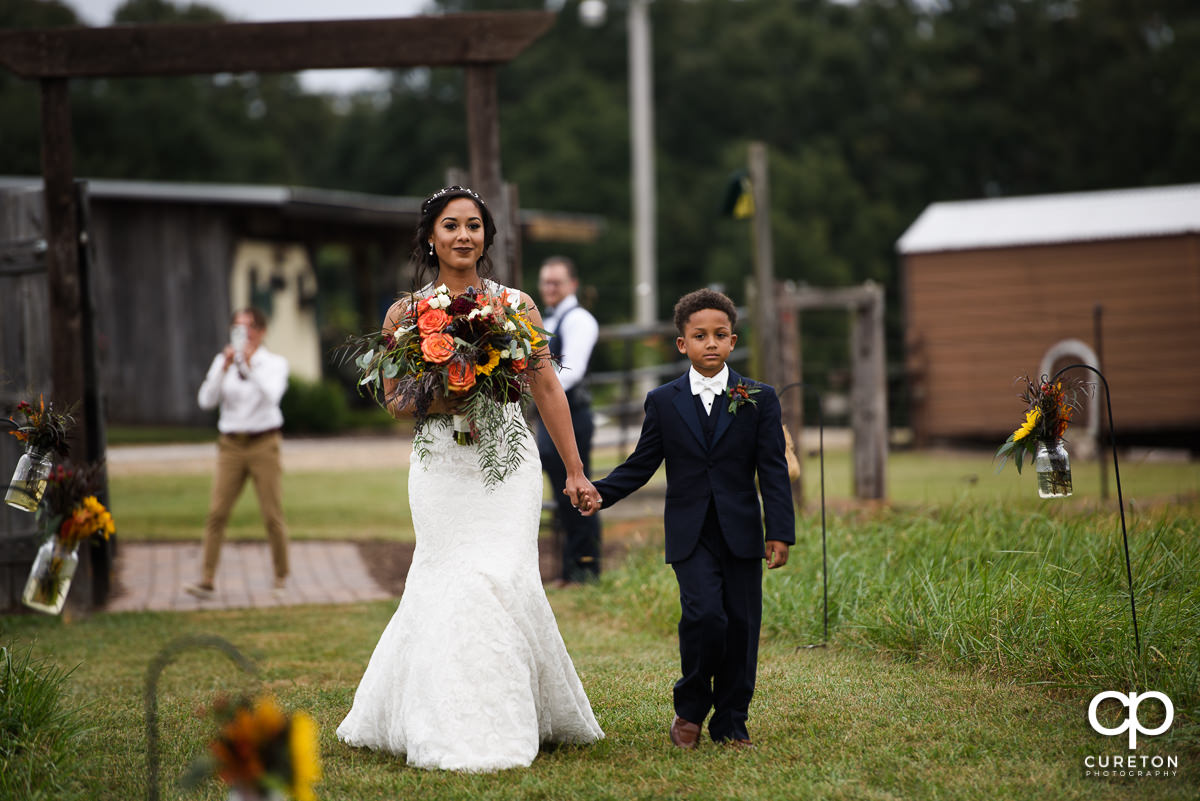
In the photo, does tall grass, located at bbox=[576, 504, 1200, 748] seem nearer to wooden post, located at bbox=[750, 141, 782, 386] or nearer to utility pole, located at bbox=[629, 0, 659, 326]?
wooden post, located at bbox=[750, 141, 782, 386]

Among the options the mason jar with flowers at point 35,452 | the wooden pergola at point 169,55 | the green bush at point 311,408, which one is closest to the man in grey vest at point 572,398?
the wooden pergola at point 169,55

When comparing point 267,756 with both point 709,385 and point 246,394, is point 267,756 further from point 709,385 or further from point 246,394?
point 246,394

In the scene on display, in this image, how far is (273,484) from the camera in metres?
9.24

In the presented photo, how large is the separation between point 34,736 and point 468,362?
2.22 metres

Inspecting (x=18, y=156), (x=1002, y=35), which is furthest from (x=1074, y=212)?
(x=18, y=156)

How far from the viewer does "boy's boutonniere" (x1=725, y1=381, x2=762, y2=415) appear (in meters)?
4.84

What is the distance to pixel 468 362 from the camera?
15.3 feet

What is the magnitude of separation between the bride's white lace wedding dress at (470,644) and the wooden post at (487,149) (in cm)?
402

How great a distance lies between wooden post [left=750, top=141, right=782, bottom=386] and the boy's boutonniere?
245 inches

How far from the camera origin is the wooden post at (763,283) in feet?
36.5

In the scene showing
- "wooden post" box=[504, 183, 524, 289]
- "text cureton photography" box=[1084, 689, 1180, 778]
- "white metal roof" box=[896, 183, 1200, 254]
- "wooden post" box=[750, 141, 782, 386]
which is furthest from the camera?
"white metal roof" box=[896, 183, 1200, 254]

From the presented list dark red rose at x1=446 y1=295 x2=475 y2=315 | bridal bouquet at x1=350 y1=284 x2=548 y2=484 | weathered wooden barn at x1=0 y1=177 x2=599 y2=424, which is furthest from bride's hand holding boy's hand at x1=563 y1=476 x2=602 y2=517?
weathered wooden barn at x1=0 y1=177 x2=599 y2=424

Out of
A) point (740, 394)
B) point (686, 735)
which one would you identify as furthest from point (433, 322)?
point (686, 735)

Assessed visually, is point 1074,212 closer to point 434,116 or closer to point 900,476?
point 900,476
